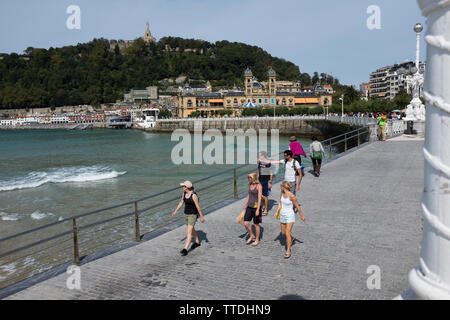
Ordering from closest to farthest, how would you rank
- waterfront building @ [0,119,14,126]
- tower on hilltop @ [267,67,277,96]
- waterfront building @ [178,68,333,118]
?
waterfront building @ [178,68,333,118] < tower on hilltop @ [267,67,277,96] < waterfront building @ [0,119,14,126]

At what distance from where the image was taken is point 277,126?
84562mm

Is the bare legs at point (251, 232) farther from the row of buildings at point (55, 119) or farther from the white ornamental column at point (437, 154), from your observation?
the row of buildings at point (55, 119)

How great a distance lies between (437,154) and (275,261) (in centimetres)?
423

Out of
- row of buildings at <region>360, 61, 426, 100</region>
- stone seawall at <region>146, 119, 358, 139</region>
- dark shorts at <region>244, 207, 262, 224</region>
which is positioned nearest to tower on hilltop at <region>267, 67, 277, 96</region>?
row of buildings at <region>360, 61, 426, 100</region>

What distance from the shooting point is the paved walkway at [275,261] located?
5.02m

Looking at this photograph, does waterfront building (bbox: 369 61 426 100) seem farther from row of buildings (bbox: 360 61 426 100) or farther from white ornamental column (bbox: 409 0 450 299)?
white ornamental column (bbox: 409 0 450 299)

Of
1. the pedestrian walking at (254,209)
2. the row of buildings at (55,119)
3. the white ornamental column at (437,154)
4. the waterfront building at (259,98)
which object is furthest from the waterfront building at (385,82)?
the white ornamental column at (437,154)

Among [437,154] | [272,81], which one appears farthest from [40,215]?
[272,81]

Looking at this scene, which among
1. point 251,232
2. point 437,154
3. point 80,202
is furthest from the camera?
point 80,202

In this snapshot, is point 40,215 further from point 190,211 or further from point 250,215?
point 250,215

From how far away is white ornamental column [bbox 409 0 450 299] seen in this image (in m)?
2.03

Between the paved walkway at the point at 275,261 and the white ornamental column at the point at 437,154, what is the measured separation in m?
2.74

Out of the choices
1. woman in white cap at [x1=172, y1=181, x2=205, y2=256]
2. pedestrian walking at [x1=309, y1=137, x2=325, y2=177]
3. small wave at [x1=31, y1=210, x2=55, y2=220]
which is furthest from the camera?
small wave at [x1=31, y1=210, x2=55, y2=220]

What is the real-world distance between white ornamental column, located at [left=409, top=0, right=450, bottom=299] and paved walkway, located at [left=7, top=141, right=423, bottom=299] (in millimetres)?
2735
